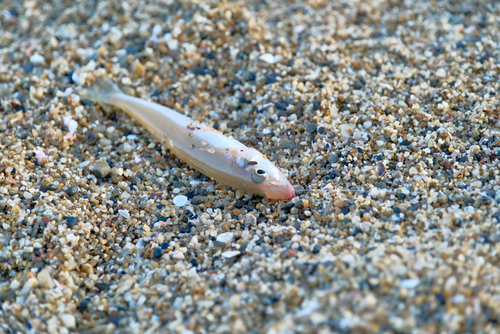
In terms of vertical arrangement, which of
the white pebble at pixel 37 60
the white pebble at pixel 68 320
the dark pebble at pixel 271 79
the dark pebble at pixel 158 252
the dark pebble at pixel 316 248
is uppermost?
the dark pebble at pixel 271 79

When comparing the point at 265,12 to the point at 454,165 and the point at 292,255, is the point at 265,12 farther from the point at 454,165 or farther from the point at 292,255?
the point at 292,255

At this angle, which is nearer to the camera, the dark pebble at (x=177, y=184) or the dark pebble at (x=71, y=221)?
the dark pebble at (x=71, y=221)

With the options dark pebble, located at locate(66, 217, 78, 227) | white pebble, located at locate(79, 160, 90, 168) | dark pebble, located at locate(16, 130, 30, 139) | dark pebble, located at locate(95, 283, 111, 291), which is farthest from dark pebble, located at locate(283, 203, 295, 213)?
dark pebble, located at locate(16, 130, 30, 139)

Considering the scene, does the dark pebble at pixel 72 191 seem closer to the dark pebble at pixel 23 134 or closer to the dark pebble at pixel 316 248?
the dark pebble at pixel 23 134

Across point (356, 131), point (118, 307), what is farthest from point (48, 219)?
point (356, 131)

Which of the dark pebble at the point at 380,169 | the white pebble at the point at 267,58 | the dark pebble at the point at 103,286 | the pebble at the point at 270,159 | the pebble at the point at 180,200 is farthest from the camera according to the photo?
the white pebble at the point at 267,58

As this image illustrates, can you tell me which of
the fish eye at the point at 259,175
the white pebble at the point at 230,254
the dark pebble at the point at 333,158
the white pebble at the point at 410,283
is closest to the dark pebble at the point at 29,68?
the fish eye at the point at 259,175
